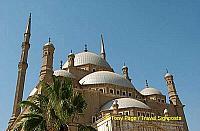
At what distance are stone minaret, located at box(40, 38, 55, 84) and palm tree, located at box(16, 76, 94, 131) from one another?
1220 centimetres

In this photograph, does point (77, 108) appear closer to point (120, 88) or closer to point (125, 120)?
point (125, 120)

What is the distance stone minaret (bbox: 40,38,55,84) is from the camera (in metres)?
23.9

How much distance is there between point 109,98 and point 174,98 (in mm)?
9699

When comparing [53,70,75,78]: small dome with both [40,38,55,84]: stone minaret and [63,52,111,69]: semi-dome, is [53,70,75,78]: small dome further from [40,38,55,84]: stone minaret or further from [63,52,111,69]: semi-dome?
[63,52,111,69]: semi-dome

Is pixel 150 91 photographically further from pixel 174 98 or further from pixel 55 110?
pixel 55 110

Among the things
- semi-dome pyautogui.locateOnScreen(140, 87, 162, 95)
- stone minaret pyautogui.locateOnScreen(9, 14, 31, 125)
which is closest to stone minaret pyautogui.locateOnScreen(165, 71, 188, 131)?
semi-dome pyautogui.locateOnScreen(140, 87, 162, 95)

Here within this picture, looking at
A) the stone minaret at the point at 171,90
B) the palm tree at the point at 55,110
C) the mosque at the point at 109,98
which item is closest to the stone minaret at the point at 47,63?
the mosque at the point at 109,98

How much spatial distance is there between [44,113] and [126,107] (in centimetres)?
1358

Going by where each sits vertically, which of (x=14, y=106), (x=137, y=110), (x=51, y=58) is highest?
(x=51, y=58)

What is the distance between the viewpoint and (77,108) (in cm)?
1104

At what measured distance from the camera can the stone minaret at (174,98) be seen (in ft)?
102

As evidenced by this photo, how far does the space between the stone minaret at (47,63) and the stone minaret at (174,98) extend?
50.9 feet

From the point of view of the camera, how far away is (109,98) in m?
26.7

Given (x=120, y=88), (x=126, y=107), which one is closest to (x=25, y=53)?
(x=120, y=88)
